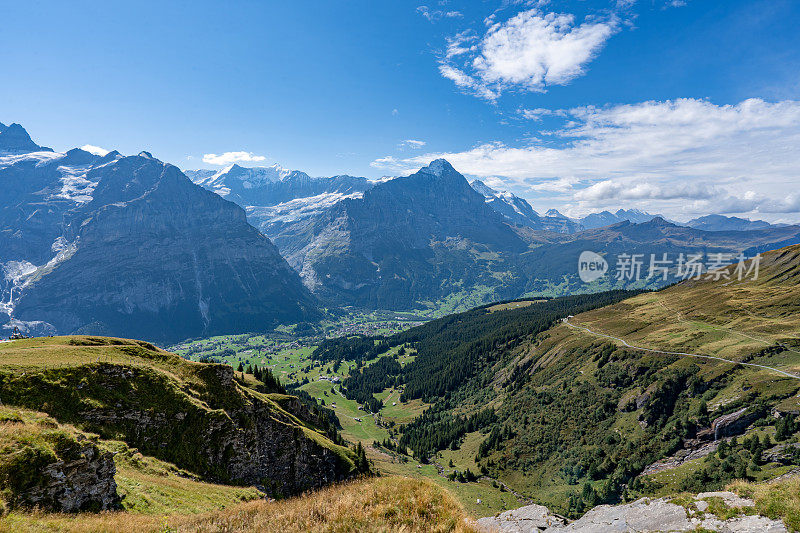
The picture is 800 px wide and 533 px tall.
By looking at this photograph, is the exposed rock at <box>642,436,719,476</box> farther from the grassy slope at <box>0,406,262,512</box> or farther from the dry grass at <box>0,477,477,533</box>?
the grassy slope at <box>0,406,262,512</box>

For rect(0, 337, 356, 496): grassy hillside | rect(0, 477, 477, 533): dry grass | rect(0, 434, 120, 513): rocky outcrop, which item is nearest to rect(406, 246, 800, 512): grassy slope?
rect(0, 337, 356, 496): grassy hillside

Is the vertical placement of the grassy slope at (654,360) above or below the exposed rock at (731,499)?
below

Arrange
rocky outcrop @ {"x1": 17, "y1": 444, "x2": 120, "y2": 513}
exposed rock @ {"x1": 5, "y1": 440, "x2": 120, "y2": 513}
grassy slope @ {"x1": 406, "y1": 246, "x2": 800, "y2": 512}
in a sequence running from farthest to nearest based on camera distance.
A: 1. grassy slope @ {"x1": 406, "y1": 246, "x2": 800, "y2": 512}
2. rocky outcrop @ {"x1": 17, "y1": 444, "x2": 120, "y2": 513}
3. exposed rock @ {"x1": 5, "y1": 440, "x2": 120, "y2": 513}

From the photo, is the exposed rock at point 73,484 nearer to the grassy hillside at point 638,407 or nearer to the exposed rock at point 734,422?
the grassy hillside at point 638,407

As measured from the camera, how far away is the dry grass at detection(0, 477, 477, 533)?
43.0ft

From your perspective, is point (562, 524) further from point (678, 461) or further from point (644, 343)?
point (644, 343)

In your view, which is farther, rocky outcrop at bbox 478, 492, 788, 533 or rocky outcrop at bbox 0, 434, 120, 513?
rocky outcrop at bbox 478, 492, 788, 533

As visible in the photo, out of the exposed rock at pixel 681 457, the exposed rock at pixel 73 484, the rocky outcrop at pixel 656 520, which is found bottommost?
the exposed rock at pixel 681 457

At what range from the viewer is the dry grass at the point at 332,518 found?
43.0 ft

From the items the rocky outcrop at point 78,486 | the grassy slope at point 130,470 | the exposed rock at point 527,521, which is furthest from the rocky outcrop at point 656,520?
the rocky outcrop at point 78,486

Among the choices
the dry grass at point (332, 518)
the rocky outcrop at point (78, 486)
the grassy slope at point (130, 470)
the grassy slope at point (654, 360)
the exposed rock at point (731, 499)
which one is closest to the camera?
the dry grass at point (332, 518)

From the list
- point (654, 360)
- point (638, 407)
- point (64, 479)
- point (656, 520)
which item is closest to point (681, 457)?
point (638, 407)

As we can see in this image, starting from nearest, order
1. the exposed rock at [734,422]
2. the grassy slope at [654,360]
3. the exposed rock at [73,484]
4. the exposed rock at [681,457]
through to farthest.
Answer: the exposed rock at [73,484], the exposed rock at [734,422], the exposed rock at [681,457], the grassy slope at [654,360]

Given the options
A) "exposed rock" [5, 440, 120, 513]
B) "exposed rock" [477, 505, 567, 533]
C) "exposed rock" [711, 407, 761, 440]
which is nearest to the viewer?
"exposed rock" [5, 440, 120, 513]
